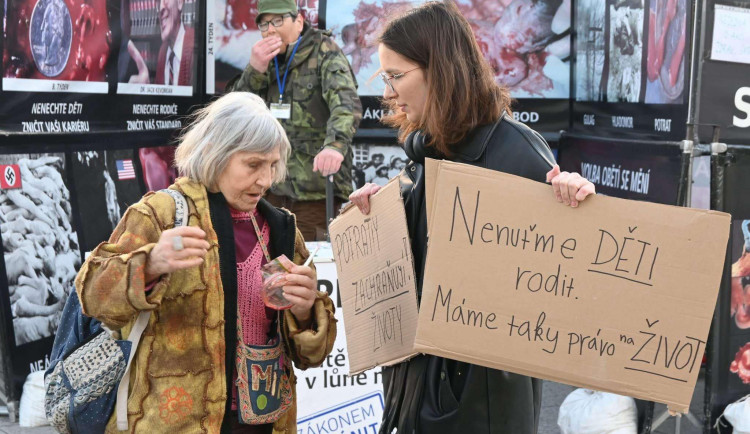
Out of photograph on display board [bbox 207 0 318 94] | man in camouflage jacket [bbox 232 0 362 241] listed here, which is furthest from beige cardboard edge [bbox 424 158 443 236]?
photograph on display board [bbox 207 0 318 94]

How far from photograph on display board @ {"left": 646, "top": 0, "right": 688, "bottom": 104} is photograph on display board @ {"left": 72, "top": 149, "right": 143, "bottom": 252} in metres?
3.38

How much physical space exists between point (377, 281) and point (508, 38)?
500 cm

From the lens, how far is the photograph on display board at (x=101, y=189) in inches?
222

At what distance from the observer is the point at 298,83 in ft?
18.6

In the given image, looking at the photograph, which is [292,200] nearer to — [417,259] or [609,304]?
[417,259]

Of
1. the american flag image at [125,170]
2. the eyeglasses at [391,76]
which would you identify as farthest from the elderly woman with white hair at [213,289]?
the american flag image at [125,170]

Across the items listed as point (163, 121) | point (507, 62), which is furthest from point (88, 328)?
point (507, 62)

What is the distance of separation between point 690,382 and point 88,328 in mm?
1598

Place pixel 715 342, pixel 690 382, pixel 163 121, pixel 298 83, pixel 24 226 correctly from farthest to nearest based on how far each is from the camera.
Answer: pixel 163 121 → pixel 298 83 → pixel 24 226 → pixel 715 342 → pixel 690 382

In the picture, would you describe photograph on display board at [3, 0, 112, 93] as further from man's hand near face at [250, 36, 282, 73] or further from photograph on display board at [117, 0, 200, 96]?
man's hand near face at [250, 36, 282, 73]

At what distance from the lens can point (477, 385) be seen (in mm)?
2555

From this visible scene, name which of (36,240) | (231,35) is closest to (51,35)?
(36,240)

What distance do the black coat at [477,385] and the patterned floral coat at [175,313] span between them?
20.3 inches

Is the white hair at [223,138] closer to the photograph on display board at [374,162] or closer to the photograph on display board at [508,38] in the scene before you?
the photograph on display board at [508,38]
